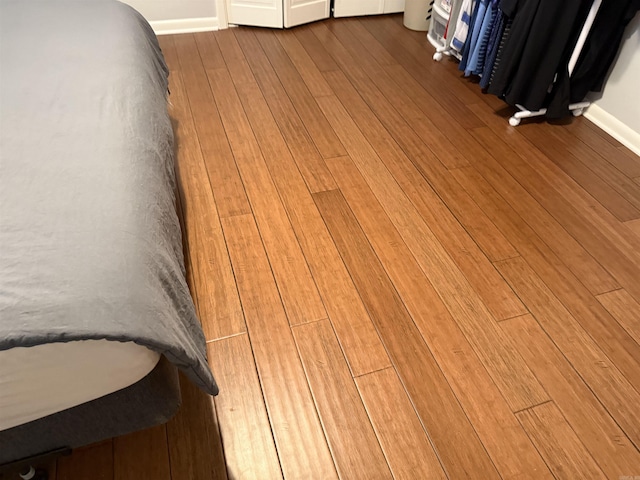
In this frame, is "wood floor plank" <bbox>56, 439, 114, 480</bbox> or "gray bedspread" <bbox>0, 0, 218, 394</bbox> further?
"wood floor plank" <bbox>56, 439, 114, 480</bbox>

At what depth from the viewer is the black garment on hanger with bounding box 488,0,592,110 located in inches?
86.2

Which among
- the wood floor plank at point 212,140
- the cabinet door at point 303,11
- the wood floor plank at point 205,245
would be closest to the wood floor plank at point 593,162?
the wood floor plank at point 212,140

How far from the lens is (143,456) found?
1265mm

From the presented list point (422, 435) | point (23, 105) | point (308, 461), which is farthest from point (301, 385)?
point (23, 105)

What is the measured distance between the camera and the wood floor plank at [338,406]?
4.17 ft

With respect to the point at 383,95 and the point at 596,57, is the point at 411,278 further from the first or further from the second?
the point at 596,57

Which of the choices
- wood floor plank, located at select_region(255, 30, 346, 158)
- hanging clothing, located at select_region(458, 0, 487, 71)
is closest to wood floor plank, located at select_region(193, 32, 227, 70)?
wood floor plank, located at select_region(255, 30, 346, 158)

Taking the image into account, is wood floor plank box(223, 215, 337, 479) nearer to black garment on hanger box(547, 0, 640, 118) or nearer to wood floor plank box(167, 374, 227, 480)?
wood floor plank box(167, 374, 227, 480)

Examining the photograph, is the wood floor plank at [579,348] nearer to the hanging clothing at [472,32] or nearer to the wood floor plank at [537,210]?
the wood floor plank at [537,210]

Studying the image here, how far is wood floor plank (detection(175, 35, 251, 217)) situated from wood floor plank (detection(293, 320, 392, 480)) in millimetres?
695

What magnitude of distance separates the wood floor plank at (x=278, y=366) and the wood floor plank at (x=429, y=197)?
705mm

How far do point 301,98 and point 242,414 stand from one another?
1856mm

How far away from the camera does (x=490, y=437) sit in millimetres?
1332

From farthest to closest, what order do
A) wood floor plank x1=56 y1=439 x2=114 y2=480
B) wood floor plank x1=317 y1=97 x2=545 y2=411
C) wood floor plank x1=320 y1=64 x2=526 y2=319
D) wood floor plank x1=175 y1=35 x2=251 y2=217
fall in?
wood floor plank x1=175 y1=35 x2=251 y2=217 < wood floor plank x1=320 y1=64 x2=526 y2=319 < wood floor plank x1=317 y1=97 x2=545 y2=411 < wood floor plank x1=56 y1=439 x2=114 y2=480
